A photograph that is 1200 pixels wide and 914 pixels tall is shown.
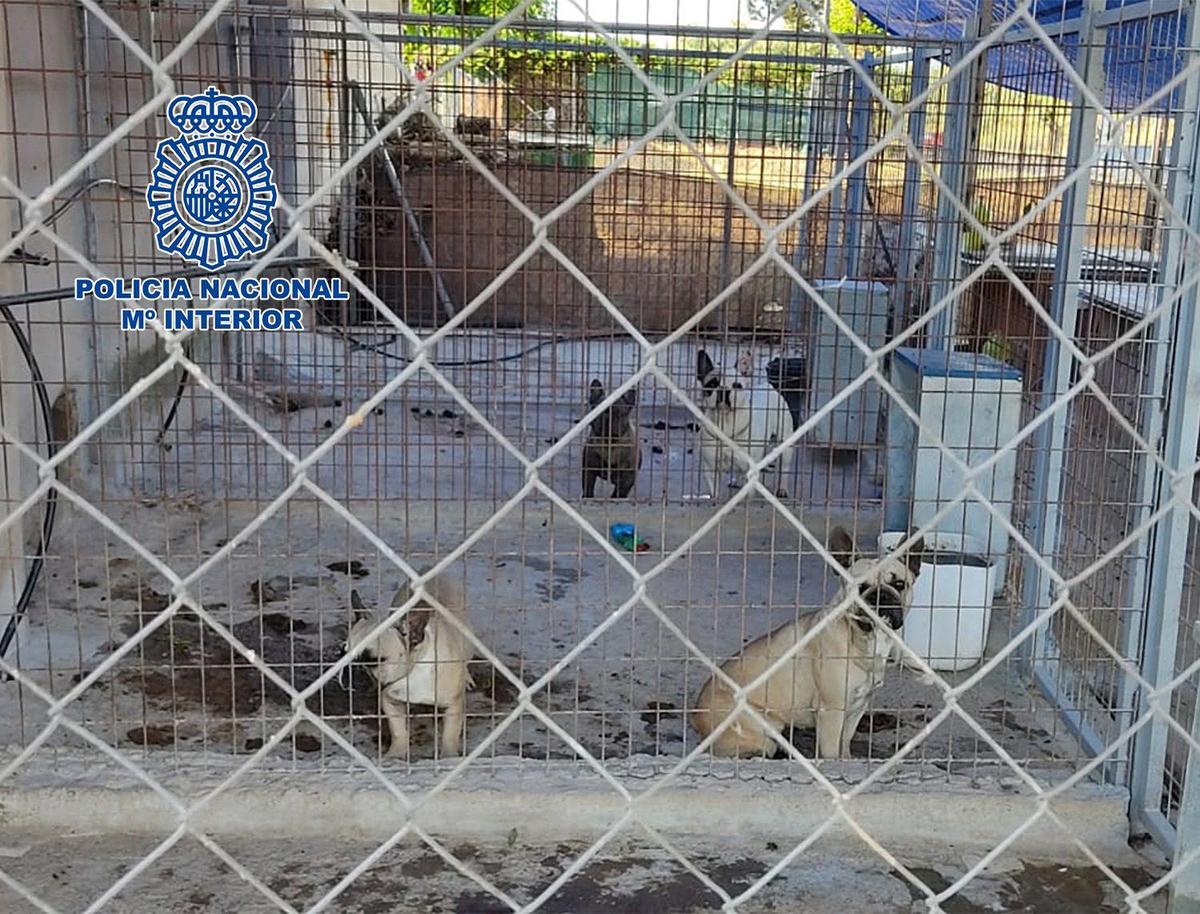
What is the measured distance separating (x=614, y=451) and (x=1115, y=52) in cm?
331

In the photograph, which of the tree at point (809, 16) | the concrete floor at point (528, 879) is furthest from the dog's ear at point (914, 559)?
the tree at point (809, 16)

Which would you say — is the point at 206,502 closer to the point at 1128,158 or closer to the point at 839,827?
the point at 839,827

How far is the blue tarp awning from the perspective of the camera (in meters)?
3.92

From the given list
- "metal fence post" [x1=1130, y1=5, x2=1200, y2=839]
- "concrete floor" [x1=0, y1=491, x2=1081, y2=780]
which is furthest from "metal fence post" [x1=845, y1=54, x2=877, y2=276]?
"metal fence post" [x1=1130, y1=5, x2=1200, y2=839]

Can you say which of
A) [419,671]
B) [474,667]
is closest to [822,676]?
[419,671]

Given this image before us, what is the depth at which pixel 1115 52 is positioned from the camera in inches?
184

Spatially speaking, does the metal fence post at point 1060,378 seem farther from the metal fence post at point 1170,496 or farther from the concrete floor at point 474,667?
the metal fence post at point 1170,496

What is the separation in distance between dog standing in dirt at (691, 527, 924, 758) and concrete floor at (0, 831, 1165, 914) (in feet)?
1.79

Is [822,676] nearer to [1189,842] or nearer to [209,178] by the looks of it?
[1189,842]

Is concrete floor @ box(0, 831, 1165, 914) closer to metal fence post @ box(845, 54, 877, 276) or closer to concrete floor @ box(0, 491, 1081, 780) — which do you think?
concrete floor @ box(0, 491, 1081, 780)

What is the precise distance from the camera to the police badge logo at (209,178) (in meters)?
4.43

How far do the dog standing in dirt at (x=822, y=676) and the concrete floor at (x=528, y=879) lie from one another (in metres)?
0.55

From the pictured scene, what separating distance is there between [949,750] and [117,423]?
4.70 metres

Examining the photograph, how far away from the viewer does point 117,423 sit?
264 inches
